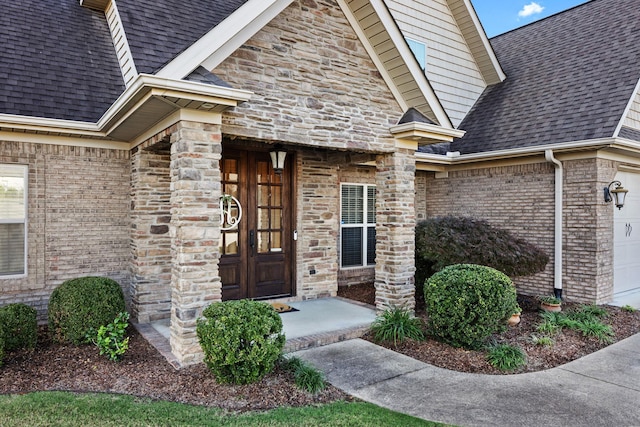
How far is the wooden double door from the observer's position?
7.36 metres

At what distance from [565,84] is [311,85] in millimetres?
6786

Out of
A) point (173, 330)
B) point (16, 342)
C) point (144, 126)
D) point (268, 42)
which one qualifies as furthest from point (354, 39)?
point (16, 342)

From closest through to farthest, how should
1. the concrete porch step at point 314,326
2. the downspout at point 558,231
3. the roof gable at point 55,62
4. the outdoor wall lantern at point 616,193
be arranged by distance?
1. the concrete porch step at point 314,326
2. the roof gable at point 55,62
3. the outdoor wall lantern at point 616,193
4. the downspout at point 558,231

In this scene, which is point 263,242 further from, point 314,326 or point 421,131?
point 421,131

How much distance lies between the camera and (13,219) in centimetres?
631

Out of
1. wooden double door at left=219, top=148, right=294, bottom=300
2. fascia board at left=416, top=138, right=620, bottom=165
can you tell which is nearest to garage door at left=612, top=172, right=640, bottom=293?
fascia board at left=416, top=138, right=620, bottom=165

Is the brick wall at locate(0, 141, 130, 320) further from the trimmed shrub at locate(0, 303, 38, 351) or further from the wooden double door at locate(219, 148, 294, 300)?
the wooden double door at locate(219, 148, 294, 300)

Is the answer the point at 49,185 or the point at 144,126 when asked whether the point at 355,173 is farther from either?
the point at 49,185

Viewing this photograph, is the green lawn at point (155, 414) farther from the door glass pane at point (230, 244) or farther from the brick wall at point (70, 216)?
the door glass pane at point (230, 244)

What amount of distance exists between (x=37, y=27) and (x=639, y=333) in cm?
1072

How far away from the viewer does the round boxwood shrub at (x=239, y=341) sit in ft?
14.0

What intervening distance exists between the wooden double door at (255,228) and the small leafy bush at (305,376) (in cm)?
285

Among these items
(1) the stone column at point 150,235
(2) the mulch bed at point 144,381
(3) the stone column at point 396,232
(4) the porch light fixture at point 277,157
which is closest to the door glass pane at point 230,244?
(1) the stone column at point 150,235

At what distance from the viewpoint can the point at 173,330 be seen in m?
5.16
